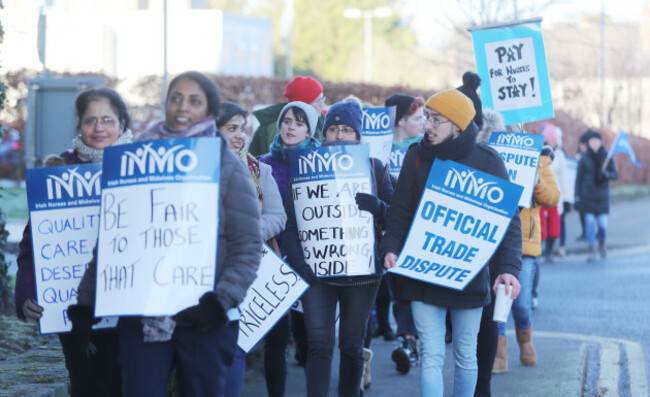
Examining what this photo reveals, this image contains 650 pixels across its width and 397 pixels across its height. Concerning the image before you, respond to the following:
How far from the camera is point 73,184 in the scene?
4824mm

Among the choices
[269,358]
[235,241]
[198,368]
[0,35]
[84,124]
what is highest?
[0,35]

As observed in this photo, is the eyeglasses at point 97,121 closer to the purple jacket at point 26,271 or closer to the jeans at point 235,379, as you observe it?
the purple jacket at point 26,271

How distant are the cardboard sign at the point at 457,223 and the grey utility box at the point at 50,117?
6024 mm

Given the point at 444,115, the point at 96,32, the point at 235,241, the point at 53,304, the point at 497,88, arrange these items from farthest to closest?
the point at 96,32, the point at 497,88, the point at 444,115, the point at 53,304, the point at 235,241

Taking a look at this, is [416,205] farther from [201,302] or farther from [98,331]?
[201,302]

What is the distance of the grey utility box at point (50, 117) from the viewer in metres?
10.9

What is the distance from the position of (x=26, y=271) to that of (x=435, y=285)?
6.71 feet

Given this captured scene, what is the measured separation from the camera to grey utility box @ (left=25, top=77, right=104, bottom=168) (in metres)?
10.9

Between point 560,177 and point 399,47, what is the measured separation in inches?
2806

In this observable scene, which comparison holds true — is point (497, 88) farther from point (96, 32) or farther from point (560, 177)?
point (96, 32)

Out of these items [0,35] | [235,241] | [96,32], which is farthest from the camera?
[96,32]

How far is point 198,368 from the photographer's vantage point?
4.09m

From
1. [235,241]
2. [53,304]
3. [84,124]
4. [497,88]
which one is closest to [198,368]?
[235,241]

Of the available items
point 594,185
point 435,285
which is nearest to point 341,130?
point 435,285
